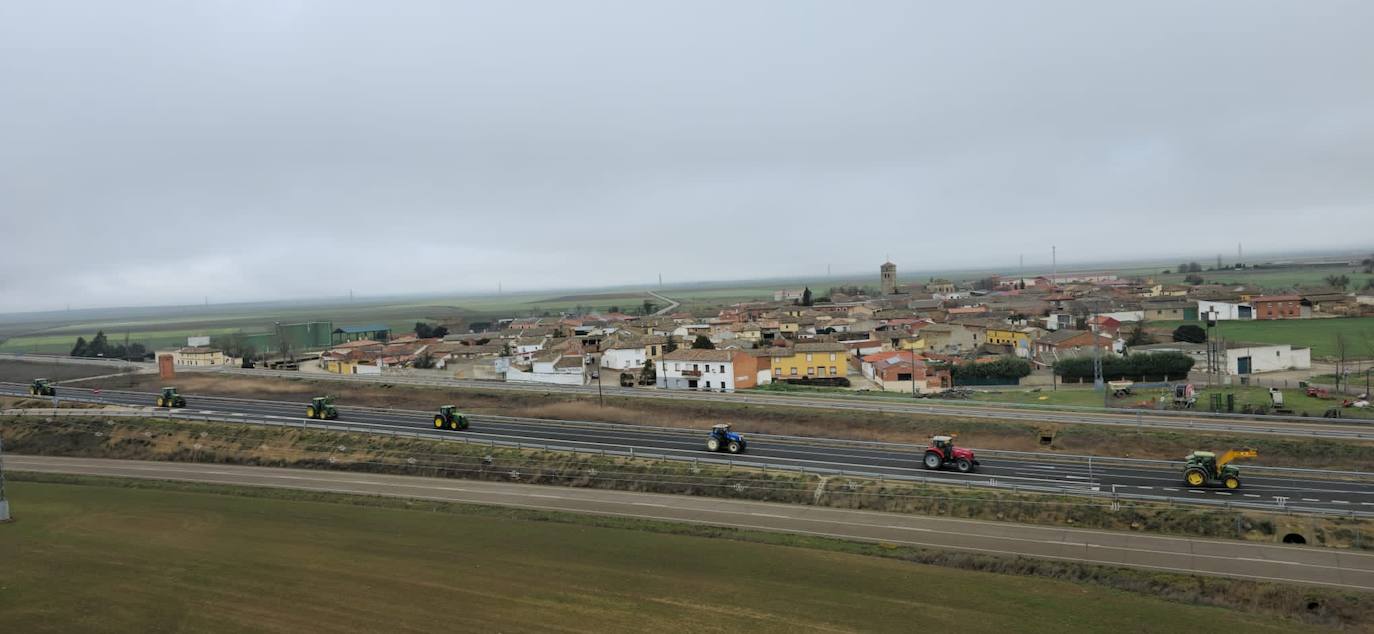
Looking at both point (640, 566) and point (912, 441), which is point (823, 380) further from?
point (640, 566)

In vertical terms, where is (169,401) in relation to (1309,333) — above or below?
above

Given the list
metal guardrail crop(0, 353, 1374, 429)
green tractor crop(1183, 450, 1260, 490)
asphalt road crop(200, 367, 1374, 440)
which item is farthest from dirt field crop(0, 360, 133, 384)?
green tractor crop(1183, 450, 1260, 490)

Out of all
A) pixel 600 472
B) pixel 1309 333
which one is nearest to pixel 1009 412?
pixel 600 472

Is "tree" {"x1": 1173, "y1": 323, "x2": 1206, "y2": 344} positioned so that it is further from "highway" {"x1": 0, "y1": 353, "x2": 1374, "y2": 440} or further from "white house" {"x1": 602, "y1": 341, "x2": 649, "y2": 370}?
"white house" {"x1": 602, "y1": 341, "x2": 649, "y2": 370}

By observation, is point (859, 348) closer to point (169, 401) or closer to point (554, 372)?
point (554, 372)

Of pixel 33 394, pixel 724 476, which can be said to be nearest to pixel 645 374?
pixel 724 476

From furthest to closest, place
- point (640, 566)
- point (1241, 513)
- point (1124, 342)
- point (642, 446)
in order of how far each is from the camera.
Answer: point (1124, 342), point (642, 446), point (1241, 513), point (640, 566)
